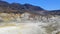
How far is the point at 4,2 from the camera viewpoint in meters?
8.40

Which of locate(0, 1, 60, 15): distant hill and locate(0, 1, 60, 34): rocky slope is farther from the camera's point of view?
locate(0, 1, 60, 15): distant hill

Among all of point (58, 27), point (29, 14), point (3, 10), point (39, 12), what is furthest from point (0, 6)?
point (58, 27)

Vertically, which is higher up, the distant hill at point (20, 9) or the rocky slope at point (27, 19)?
the distant hill at point (20, 9)

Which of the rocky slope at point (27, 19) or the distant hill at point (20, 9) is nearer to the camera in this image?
the rocky slope at point (27, 19)

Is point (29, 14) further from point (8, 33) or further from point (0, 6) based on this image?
point (8, 33)

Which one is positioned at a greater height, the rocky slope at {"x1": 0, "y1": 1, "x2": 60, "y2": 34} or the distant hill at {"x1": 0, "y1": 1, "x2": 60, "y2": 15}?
the distant hill at {"x1": 0, "y1": 1, "x2": 60, "y2": 15}

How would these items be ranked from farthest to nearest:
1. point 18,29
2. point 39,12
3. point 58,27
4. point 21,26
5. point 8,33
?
point 39,12
point 58,27
point 21,26
point 18,29
point 8,33

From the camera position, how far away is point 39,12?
9.20 metres

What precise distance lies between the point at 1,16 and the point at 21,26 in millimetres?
1150

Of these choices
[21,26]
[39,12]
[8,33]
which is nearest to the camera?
[8,33]

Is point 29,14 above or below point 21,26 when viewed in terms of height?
above

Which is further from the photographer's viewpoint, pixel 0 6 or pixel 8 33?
pixel 0 6

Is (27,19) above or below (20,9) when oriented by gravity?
below

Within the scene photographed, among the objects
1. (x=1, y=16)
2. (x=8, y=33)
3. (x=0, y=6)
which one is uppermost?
(x=0, y=6)
